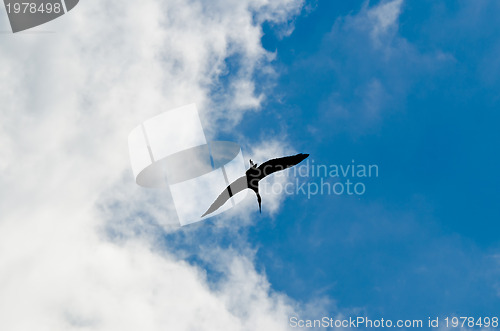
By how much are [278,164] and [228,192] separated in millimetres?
5940

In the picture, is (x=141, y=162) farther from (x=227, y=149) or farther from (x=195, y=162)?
(x=227, y=149)

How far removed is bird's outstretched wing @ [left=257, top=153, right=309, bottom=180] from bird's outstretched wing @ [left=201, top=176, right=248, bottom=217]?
2031 mm

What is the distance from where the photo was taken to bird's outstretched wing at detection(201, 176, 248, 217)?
146 ft

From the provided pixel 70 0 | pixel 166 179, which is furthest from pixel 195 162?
pixel 70 0

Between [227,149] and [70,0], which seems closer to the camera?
[70,0]

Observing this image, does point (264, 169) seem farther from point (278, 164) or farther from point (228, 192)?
point (228, 192)

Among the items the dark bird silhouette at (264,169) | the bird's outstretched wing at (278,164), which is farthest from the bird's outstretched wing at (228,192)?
the bird's outstretched wing at (278,164)

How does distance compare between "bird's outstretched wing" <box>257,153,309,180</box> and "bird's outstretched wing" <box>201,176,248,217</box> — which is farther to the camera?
"bird's outstretched wing" <box>201,176,248,217</box>

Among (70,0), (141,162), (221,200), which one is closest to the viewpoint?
(70,0)

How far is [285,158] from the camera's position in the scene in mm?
43312

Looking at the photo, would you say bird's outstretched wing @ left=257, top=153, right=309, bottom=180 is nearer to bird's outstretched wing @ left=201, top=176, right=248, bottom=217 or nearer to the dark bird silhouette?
the dark bird silhouette

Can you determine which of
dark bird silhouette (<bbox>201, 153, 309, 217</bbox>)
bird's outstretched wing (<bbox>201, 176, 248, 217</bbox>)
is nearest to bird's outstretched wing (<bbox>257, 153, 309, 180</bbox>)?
dark bird silhouette (<bbox>201, 153, 309, 217</bbox>)

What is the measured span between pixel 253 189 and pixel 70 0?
22984mm

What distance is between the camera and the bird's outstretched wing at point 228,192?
44.6 metres
